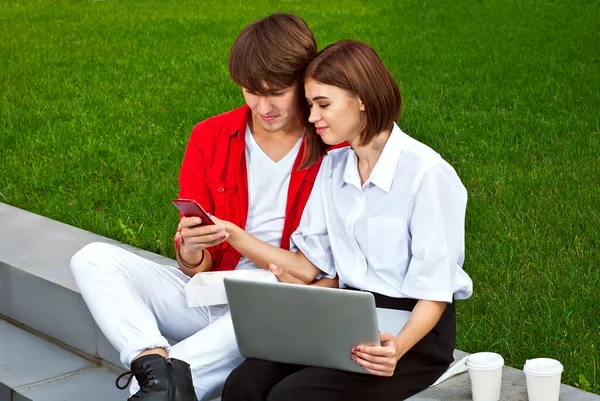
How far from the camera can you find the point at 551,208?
18.3 feet

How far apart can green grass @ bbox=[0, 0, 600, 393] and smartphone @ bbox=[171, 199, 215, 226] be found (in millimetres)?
1222

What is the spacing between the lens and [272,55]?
3486 millimetres

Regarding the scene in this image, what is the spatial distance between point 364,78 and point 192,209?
2.21 feet

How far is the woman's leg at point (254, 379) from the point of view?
322 cm

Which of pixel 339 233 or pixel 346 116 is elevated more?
pixel 346 116

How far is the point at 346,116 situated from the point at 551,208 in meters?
2.64

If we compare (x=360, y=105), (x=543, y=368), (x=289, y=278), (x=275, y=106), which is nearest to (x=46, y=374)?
(x=289, y=278)

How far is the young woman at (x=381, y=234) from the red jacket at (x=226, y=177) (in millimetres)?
292

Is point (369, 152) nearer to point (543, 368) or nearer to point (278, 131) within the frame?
point (278, 131)

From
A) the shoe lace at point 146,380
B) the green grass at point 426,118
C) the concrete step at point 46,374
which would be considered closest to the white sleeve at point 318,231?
the shoe lace at point 146,380

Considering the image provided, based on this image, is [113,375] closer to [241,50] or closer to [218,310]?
[218,310]

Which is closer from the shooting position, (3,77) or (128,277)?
(128,277)

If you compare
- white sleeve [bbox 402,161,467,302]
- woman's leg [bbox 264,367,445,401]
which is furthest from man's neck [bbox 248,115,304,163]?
woman's leg [bbox 264,367,445,401]

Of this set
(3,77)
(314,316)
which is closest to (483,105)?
(3,77)
